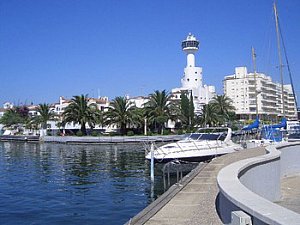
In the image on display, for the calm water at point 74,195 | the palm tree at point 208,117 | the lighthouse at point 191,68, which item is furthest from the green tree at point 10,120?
the calm water at point 74,195

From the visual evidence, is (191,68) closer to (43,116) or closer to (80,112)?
(43,116)

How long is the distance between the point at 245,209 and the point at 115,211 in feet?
37.3

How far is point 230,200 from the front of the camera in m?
5.80

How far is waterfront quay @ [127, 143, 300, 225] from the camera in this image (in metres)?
4.75

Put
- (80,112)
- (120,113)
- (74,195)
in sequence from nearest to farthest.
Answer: (74,195)
(120,113)
(80,112)

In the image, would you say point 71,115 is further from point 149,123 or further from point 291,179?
point 291,179

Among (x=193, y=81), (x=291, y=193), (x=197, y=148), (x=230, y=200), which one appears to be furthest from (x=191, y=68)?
(x=230, y=200)

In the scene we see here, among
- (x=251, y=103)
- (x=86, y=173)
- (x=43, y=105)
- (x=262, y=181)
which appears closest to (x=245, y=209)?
(x=262, y=181)

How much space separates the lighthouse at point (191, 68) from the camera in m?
133

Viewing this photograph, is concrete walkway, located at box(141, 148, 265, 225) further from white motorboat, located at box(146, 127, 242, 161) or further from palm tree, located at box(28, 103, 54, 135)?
palm tree, located at box(28, 103, 54, 135)

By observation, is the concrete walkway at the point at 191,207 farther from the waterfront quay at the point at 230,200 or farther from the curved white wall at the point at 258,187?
the curved white wall at the point at 258,187

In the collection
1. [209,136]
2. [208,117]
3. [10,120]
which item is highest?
[10,120]

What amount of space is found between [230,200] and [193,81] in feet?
422

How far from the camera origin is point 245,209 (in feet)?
16.5
